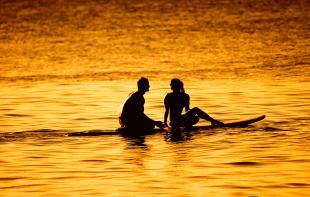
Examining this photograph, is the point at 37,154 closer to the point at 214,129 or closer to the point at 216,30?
the point at 214,129

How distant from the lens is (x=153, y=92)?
85.6 ft

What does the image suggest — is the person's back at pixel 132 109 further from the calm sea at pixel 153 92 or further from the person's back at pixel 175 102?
the person's back at pixel 175 102

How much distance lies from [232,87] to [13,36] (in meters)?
17.7

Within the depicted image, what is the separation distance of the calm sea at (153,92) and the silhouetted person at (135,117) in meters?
0.30

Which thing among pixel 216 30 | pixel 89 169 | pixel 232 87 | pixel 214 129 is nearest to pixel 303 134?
pixel 214 129

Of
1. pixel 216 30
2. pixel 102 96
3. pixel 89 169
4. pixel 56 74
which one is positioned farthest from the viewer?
pixel 216 30

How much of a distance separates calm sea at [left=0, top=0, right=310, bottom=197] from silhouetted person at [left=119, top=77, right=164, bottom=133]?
302mm

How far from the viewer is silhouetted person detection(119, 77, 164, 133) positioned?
17.5 meters

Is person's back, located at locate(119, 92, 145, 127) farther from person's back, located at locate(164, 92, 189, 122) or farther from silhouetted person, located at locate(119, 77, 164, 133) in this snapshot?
person's back, located at locate(164, 92, 189, 122)

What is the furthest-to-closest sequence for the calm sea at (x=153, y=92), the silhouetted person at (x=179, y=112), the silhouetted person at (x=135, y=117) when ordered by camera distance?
the silhouetted person at (x=179, y=112)
the silhouetted person at (x=135, y=117)
the calm sea at (x=153, y=92)

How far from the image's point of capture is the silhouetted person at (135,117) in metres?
17.5

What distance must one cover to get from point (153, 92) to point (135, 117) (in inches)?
336

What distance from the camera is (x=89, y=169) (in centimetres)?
1430

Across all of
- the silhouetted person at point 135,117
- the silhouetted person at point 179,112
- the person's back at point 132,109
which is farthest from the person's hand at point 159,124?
the person's back at point 132,109
